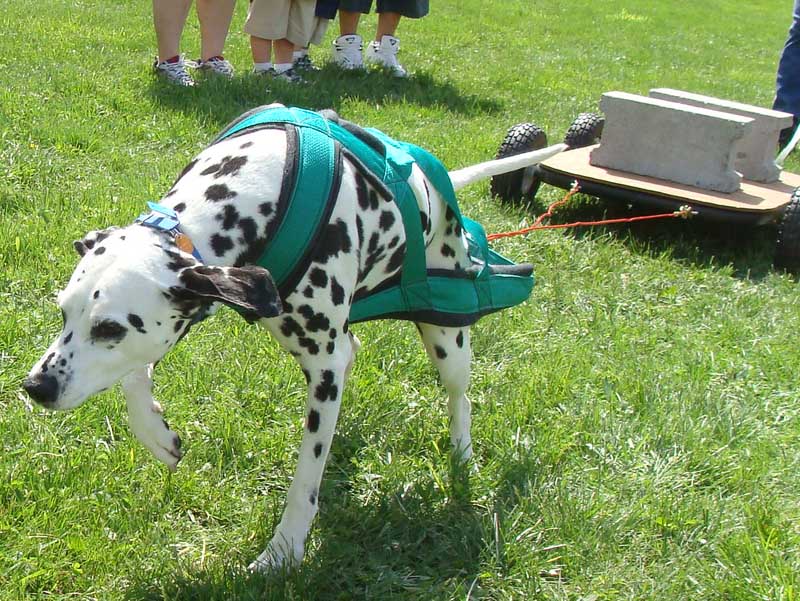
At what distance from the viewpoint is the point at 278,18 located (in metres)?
7.68

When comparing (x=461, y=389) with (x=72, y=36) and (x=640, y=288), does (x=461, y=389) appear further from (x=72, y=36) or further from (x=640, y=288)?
(x=72, y=36)

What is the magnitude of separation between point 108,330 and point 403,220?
100 cm

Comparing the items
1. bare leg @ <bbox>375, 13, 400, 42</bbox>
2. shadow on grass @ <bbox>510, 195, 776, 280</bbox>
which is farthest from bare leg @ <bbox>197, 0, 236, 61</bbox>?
shadow on grass @ <bbox>510, 195, 776, 280</bbox>

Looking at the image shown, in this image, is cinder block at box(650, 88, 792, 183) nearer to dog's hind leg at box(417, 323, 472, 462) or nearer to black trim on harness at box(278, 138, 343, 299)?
dog's hind leg at box(417, 323, 472, 462)

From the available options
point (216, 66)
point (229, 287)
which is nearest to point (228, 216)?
point (229, 287)

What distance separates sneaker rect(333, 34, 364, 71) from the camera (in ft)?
28.5

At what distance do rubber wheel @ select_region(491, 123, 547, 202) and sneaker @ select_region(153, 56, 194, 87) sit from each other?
2595 millimetres

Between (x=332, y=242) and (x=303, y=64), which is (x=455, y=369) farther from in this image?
(x=303, y=64)

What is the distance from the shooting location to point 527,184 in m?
5.98

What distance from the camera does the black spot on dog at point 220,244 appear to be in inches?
90.7

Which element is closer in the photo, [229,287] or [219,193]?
[229,287]

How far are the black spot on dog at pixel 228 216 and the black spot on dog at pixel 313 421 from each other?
2.02 ft

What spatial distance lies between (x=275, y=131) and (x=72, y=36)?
6815 millimetres

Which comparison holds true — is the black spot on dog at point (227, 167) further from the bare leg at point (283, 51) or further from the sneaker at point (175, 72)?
the bare leg at point (283, 51)
